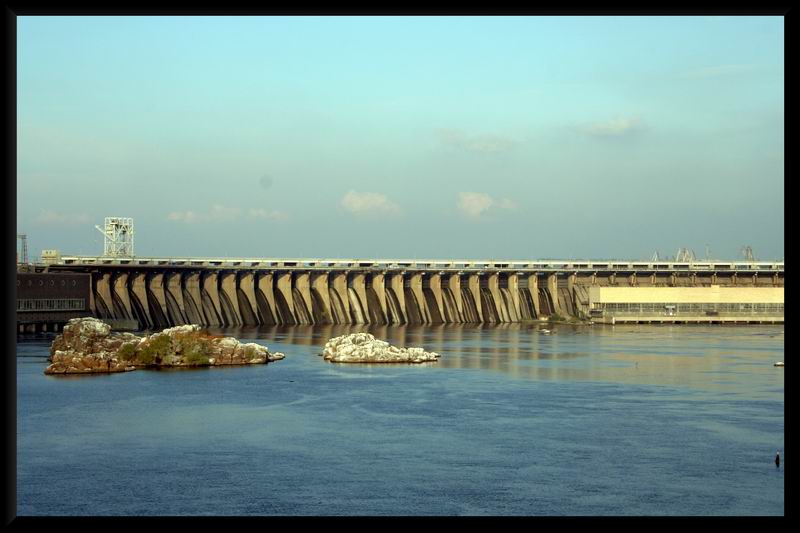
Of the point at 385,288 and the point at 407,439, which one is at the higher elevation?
the point at 385,288

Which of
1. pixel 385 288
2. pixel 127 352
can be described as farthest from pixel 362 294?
pixel 127 352

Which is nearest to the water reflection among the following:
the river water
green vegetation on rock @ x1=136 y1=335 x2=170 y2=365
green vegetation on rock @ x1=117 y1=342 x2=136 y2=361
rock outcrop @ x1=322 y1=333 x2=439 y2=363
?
the river water

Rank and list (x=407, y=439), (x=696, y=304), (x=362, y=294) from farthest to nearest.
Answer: (x=362, y=294), (x=696, y=304), (x=407, y=439)

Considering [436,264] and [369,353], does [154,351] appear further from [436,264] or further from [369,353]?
[436,264]

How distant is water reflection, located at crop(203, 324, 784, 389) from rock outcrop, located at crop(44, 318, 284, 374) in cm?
749

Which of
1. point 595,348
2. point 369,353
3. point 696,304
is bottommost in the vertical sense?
point 595,348

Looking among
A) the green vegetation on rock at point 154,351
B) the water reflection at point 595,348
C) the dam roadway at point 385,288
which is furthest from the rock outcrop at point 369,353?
the dam roadway at point 385,288

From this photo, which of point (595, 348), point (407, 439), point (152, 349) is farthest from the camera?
point (595, 348)

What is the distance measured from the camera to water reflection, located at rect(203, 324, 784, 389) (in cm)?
5875

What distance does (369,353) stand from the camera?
68875 millimetres

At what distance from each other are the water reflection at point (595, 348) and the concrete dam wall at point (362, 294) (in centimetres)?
570

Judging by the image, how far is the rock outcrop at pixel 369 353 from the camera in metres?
68.1

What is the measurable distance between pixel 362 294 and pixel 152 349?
2261 inches

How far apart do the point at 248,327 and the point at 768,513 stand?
90.1m
